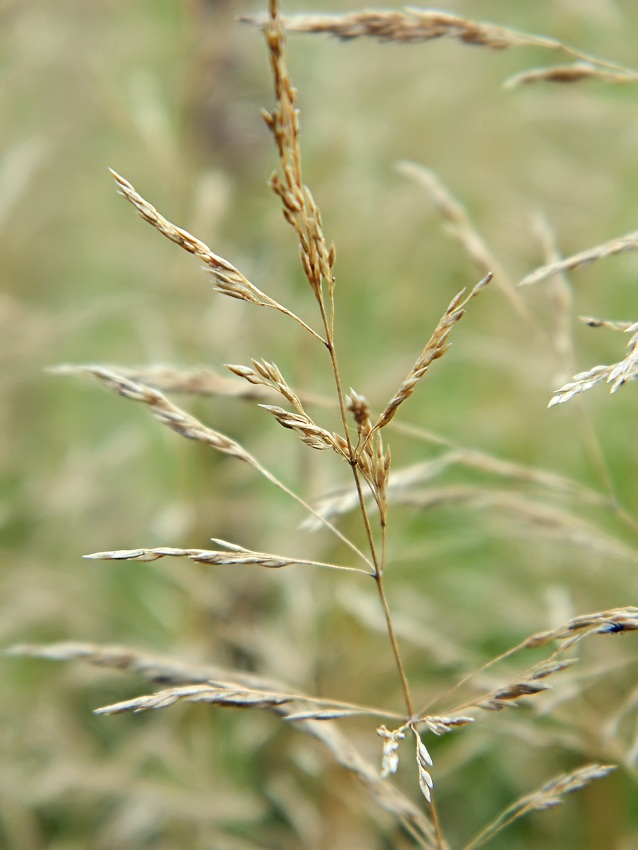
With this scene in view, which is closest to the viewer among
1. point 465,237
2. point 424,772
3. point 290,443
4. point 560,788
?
point 424,772

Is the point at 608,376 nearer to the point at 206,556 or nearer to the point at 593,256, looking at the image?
the point at 593,256

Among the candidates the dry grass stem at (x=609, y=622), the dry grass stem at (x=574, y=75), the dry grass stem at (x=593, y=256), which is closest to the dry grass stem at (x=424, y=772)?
the dry grass stem at (x=609, y=622)

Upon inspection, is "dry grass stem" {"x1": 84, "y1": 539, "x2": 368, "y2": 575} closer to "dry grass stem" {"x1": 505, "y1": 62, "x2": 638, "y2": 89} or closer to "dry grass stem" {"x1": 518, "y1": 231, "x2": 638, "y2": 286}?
"dry grass stem" {"x1": 518, "y1": 231, "x2": 638, "y2": 286}

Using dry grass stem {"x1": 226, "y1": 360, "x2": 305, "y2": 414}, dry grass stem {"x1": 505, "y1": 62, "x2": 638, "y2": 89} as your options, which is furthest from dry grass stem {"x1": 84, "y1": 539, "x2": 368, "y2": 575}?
dry grass stem {"x1": 505, "y1": 62, "x2": 638, "y2": 89}

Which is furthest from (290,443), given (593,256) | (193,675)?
(593,256)

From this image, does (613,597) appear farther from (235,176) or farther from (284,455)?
(235,176)

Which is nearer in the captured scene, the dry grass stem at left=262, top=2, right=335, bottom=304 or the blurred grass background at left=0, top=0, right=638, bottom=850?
the dry grass stem at left=262, top=2, right=335, bottom=304

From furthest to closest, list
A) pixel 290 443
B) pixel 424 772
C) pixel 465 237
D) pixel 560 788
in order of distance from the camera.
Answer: pixel 290 443
pixel 465 237
pixel 560 788
pixel 424 772
